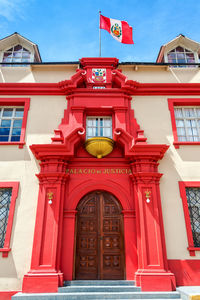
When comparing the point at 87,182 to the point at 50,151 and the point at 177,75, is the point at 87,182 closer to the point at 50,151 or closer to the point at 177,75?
the point at 50,151

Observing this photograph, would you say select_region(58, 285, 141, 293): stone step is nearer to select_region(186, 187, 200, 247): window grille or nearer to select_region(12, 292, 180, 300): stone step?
select_region(12, 292, 180, 300): stone step

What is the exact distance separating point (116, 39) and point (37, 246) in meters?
10.9

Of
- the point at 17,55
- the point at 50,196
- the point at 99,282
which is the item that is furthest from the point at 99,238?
the point at 17,55

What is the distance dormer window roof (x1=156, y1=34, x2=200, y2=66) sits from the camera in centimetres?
1211

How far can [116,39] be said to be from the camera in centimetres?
1208

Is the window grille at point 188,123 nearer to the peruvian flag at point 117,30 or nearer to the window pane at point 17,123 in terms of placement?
the peruvian flag at point 117,30

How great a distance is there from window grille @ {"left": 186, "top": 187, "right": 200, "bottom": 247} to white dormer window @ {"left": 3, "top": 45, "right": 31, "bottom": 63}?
1068 centimetres

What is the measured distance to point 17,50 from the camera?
12.4 meters

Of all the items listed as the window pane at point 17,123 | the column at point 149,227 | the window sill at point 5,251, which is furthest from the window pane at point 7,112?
the column at point 149,227

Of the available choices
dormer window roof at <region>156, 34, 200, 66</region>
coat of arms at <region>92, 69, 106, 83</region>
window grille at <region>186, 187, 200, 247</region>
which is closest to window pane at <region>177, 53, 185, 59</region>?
dormer window roof at <region>156, 34, 200, 66</region>

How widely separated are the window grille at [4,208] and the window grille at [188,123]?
311 inches

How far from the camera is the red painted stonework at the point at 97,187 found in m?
7.55

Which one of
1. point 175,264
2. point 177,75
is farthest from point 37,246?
point 177,75

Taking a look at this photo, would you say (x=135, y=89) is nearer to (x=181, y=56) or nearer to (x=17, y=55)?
(x=181, y=56)
